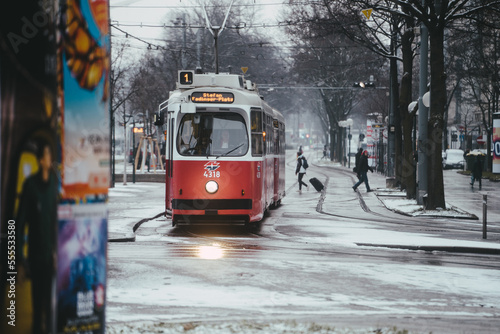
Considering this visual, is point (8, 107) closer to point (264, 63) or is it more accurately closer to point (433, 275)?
point (433, 275)

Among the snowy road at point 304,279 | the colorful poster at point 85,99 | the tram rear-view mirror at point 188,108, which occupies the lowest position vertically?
the snowy road at point 304,279

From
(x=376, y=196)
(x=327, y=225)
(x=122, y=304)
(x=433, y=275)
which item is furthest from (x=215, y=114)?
(x=376, y=196)

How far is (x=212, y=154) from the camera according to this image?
16.9 m

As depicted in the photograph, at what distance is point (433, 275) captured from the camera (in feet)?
37.3

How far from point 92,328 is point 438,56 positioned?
19411 mm

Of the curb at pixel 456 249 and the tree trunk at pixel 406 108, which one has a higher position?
the tree trunk at pixel 406 108

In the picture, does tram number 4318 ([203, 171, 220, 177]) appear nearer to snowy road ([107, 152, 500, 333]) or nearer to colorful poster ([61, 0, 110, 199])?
snowy road ([107, 152, 500, 333])

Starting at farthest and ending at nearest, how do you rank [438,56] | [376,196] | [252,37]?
[252,37] → [376,196] → [438,56]

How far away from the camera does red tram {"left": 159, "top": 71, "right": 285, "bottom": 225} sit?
1688 centimetres

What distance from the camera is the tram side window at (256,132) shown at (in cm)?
1731

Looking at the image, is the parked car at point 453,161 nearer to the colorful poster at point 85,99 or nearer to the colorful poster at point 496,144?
the colorful poster at point 496,144

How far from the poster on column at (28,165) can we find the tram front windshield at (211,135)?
42.7 feet

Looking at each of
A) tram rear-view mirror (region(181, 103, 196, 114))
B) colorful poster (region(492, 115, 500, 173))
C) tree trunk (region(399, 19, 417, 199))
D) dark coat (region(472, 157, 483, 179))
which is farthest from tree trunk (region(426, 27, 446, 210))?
dark coat (region(472, 157, 483, 179))

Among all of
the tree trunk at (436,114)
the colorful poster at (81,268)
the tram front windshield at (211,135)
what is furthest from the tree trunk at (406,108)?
the colorful poster at (81,268)
